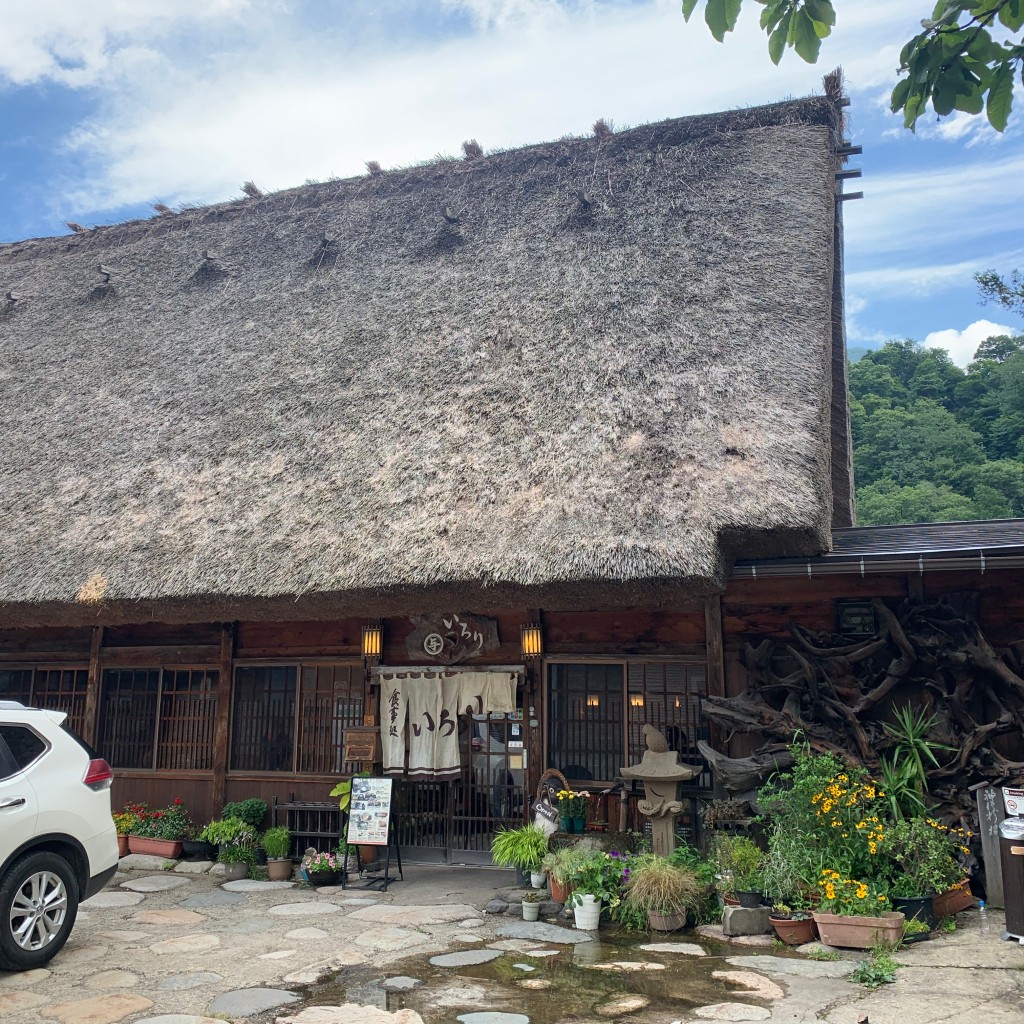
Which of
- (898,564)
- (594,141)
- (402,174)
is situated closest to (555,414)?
(898,564)

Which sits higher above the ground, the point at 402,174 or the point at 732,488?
the point at 402,174

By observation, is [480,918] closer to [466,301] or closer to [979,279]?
[466,301]

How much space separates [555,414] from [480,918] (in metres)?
4.39

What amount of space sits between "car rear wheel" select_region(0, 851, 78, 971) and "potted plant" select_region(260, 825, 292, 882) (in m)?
3.20

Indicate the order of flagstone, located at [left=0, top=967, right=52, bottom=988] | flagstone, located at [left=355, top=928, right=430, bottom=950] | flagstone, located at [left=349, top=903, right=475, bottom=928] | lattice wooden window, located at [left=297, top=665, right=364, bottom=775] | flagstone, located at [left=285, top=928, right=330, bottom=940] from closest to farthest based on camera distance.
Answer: flagstone, located at [left=0, top=967, right=52, bottom=988], flagstone, located at [left=355, top=928, right=430, bottom=950], flagstone, located at [left=285, top=928, right=330, bottom=940], flagstone, located at [left=349, top=903, right=475, bottom=928], lattice wooden window, located at [left=297, top=665, right=364, bottom=775]

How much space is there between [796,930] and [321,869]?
4.29 meters

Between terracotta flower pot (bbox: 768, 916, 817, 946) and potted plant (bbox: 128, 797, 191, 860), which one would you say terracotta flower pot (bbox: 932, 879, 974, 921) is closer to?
terracotta flower pot (bbox: 768, 916, 817, 946)

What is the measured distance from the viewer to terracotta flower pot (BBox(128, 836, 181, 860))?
9180 mm

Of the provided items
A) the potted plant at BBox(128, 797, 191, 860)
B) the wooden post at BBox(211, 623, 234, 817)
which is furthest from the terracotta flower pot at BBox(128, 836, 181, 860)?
the wooden post at BBox(211, 623, 234, 817)

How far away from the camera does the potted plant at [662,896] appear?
629 centimetres

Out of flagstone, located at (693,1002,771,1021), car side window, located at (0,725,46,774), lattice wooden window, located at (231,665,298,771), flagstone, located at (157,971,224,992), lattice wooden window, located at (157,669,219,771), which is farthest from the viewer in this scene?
lattice wooden window, located at (157,669,219,771)

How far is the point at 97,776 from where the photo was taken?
19.2 feet

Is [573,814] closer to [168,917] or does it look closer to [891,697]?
[891,697]

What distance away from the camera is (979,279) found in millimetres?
31359
